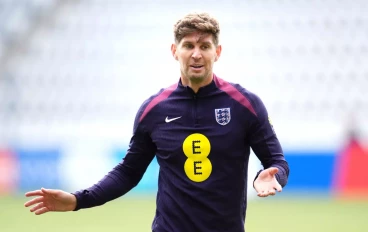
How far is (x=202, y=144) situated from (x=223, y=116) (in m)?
0.22

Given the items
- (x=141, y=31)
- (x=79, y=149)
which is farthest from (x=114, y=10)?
(x=79, y=149)

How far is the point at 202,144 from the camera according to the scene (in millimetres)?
5133

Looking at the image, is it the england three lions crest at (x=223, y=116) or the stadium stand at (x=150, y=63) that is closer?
the england three lions crest at (x=223, y=116)

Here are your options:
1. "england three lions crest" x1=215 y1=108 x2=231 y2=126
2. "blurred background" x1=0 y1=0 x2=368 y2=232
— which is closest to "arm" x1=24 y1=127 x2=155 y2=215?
"england three lions crest" x1=215 y1=108 x2=231 y2=126

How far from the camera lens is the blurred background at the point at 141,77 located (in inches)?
762

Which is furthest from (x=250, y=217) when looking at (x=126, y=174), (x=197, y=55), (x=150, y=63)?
(x=150, y=63)

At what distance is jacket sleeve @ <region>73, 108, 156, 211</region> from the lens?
5379mm

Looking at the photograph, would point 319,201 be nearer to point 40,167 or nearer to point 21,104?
point 40,167

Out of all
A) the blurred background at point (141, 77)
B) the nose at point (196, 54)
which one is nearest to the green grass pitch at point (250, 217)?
the blurred background at point (141, 77)

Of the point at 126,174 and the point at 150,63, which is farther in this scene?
the point at 150,63

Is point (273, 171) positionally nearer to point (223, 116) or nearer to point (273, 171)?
point (273, 171)

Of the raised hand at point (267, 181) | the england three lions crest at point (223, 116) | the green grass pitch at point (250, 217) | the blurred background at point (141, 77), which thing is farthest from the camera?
the blurred background at point (141, 77)

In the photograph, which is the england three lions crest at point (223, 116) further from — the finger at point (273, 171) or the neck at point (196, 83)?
the finger at point (273, 171)

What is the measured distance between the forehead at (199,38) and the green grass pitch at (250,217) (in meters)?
7.55
